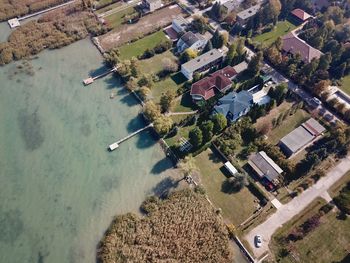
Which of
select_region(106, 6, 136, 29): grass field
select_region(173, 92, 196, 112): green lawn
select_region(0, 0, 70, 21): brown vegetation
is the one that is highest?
select_region(0, 0, 70, 21): brown vegetation

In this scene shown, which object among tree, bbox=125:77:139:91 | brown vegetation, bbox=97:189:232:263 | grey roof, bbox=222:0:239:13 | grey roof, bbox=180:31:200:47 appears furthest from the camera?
grey roof, bbox=222:0:239:13

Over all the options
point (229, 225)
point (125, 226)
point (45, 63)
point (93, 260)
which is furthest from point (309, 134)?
point (45, 63)

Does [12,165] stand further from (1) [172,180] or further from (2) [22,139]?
(1) [172,180]

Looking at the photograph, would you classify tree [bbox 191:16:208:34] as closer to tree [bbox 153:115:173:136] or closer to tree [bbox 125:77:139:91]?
tree [bbox 125:77:139:91]

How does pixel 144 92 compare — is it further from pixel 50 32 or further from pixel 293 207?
pixel 293 207

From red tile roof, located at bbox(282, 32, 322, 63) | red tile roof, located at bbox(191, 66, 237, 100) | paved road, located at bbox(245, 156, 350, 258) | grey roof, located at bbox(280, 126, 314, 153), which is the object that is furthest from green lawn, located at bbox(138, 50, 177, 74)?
paved road, located at bbox(245, 156, 350, 258)
